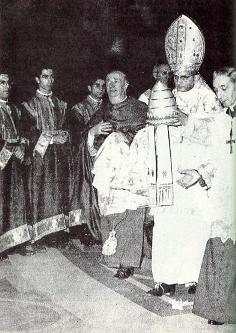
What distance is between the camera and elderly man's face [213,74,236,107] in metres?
5.55

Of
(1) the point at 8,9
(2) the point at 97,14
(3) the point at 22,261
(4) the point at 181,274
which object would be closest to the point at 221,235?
(4) the point at 181,274

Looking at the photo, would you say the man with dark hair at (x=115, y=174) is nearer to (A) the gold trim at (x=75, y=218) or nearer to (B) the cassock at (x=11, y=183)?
(A) the gold trim at (x=75, y=218)

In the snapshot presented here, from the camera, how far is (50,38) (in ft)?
18.7

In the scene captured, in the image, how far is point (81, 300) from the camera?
18.5 ft

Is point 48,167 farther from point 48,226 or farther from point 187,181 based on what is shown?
point 187,181

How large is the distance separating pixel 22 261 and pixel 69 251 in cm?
44

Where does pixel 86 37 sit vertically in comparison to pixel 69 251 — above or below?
above

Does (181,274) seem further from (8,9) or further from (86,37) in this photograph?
(8,9)

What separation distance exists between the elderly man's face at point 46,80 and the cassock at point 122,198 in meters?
0.62

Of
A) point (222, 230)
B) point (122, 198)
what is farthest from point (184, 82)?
point (222, 230)

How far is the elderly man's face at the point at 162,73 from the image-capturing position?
5.71m

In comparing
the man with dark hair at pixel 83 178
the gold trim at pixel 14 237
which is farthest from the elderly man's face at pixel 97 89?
the gold trim at pixel 14 237

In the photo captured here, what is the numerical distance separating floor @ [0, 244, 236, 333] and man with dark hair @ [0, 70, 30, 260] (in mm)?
204

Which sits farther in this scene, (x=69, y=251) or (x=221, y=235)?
(x=69, y=251)
